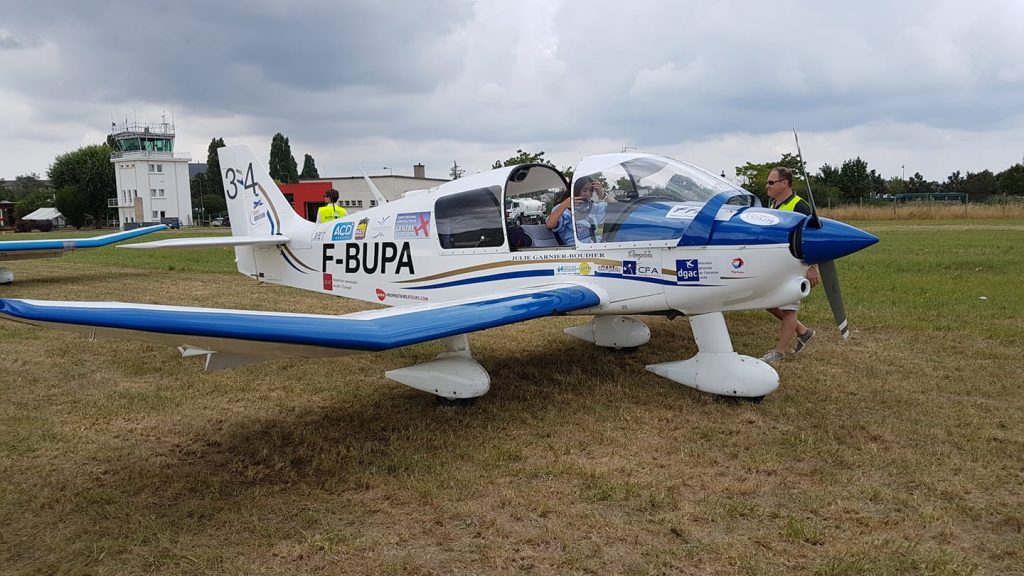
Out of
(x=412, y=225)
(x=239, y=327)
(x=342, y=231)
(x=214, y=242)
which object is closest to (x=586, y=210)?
(x=412, y=225)

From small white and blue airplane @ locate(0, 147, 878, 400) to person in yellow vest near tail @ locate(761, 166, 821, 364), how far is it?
90cm

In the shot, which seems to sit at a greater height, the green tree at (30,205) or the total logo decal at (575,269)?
the green tree at (30,205)

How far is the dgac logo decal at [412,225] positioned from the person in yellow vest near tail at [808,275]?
11.5 feet

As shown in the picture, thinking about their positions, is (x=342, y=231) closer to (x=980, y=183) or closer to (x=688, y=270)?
(x=688, y=270)

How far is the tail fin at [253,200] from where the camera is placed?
8203 mm

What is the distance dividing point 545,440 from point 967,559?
244cm

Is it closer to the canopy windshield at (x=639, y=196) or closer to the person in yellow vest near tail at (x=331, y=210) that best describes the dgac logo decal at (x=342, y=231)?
the canopy windshield at (x=639, y=196)

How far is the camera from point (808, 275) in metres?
6.46

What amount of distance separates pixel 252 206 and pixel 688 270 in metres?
5.97

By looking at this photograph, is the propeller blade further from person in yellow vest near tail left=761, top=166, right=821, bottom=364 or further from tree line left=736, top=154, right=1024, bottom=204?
tree line left=736, top=154, right=1024, bottom=204

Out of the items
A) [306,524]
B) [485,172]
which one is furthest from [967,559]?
[485,172]

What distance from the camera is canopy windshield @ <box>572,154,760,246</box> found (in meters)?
5.38

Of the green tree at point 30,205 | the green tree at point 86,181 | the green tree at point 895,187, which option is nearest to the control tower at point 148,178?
the green tree at point 86,181

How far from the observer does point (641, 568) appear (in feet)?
9.71
